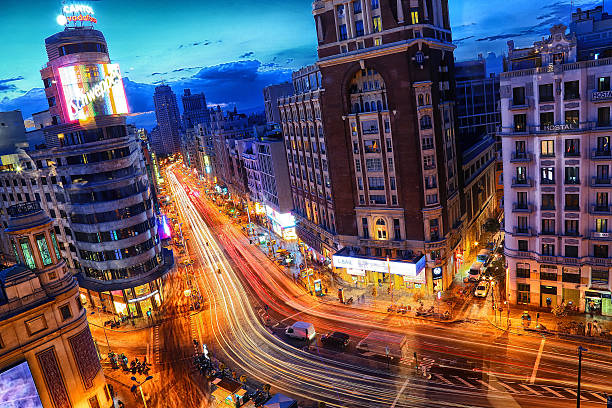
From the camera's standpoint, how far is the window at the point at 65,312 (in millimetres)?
42562

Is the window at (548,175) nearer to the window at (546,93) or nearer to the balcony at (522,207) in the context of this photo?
the balcony at (522,207)

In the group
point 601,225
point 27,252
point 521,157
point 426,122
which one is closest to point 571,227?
point 601,225

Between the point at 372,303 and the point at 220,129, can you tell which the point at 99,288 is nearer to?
the point at 372,303

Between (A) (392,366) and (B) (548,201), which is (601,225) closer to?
(B) (548,201)

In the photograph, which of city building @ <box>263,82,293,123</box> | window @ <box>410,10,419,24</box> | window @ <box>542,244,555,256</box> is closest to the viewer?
window @ <box>542,244,555,256</box>

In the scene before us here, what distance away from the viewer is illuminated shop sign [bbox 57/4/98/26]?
69262 mm

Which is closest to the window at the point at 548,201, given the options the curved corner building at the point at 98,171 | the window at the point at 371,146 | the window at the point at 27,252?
the window at the point at 371,146

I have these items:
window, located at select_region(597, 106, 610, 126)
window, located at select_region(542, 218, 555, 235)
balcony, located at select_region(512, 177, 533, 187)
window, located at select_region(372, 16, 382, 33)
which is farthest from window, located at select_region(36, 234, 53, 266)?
window, located at select_region(597, 106, 610, 126)

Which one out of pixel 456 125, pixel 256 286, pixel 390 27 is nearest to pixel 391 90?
pixel 390 27

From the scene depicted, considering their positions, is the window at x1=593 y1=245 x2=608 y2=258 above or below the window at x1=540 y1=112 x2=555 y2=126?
below

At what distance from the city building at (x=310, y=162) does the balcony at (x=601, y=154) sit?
39371mm

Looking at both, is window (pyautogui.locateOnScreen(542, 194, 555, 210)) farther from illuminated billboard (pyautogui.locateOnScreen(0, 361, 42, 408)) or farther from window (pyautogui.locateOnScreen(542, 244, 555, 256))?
illuminated billboard (pyautogui.locateOnScreen(0, 361, 42, 408))

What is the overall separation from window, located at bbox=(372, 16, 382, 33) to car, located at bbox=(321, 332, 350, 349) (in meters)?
44.7

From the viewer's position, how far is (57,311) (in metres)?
→ 42.0
